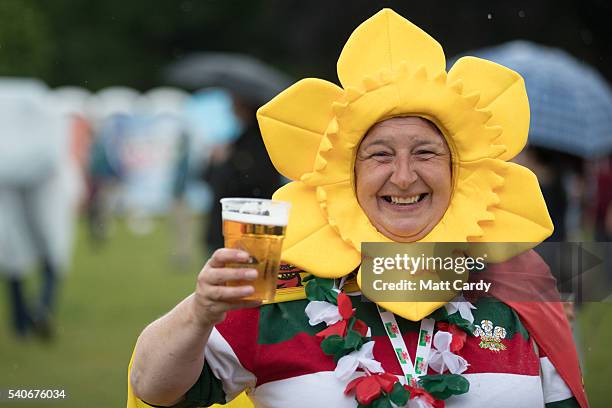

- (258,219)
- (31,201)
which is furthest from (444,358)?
(31,201)

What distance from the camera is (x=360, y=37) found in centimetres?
248

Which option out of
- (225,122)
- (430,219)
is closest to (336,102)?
(430,219)

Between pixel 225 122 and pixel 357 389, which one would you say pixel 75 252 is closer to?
pixel 225 122

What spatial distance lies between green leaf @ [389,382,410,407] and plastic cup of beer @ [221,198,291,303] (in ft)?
1.57

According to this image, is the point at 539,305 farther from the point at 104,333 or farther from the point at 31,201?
the point at 104,333

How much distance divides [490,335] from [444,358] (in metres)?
0.16

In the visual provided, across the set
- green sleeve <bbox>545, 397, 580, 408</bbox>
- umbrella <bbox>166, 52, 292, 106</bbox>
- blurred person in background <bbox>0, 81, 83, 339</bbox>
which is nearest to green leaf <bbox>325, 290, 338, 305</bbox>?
green sleeve <bbox>545, 397, 580, 408</bbox>

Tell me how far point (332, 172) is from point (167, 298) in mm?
8054

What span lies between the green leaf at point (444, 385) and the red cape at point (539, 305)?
27 centimetres

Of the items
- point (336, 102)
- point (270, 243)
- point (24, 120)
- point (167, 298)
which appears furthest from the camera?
point (167, 298)

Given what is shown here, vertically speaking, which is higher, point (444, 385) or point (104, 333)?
point (444, 385)

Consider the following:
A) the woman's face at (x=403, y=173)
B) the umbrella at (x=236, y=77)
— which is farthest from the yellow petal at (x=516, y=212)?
the umbrella at (x=236, y=77)

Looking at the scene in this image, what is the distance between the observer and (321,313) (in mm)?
2348

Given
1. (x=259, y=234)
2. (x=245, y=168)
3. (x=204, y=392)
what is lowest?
(x=245, y=168)
